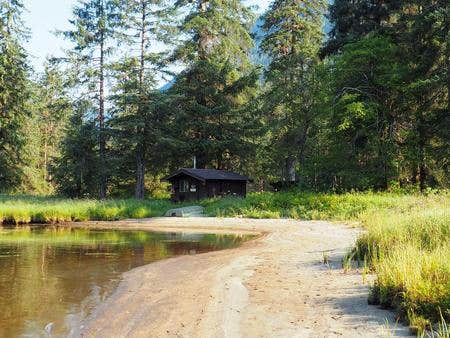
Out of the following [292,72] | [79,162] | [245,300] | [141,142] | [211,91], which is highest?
[292,72]

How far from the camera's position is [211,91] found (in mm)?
44719

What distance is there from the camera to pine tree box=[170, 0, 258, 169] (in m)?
43.9

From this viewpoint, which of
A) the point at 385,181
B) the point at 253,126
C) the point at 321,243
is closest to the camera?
the point at 321,243

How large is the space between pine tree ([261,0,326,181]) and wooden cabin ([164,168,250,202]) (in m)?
7.09

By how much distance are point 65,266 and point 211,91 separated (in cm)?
3383

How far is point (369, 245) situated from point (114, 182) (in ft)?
134

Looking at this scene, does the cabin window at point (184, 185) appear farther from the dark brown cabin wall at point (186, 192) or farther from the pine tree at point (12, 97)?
the pine tree at point (12, 97)

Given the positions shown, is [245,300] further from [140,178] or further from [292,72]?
[292,72]

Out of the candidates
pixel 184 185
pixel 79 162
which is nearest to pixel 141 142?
pixel 79 162

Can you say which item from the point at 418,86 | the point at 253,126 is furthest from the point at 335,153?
the point at 253,126

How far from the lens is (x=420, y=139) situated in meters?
30.5

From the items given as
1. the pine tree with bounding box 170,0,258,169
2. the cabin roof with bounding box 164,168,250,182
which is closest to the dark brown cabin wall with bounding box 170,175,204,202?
the cabin roof with bounding box 164,168,250,182

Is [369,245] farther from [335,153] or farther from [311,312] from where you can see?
[335,153]

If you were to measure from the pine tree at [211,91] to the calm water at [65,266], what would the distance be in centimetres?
2255
